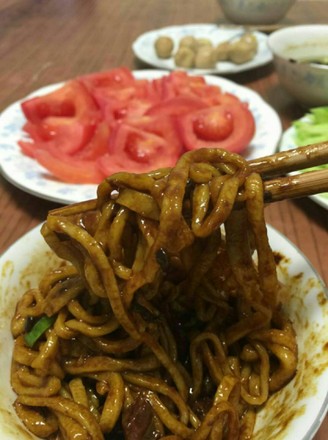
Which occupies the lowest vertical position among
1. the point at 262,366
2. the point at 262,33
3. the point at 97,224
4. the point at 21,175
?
the point at 262,33

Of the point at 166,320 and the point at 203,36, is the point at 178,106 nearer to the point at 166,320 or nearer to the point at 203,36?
the point at 166,320

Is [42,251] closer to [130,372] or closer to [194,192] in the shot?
[130,372]

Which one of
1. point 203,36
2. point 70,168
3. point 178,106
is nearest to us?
point 70,168

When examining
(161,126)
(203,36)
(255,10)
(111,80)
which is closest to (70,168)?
(161,126)

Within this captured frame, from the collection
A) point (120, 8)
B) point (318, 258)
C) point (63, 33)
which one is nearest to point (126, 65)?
point (63, 33)

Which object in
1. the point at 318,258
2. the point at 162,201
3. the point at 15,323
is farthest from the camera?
the point at 318,258

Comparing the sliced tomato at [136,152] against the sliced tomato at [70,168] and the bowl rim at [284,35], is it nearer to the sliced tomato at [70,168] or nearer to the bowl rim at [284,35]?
the sliced tomato at [70,168]

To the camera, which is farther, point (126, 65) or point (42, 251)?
point (126, 65)
